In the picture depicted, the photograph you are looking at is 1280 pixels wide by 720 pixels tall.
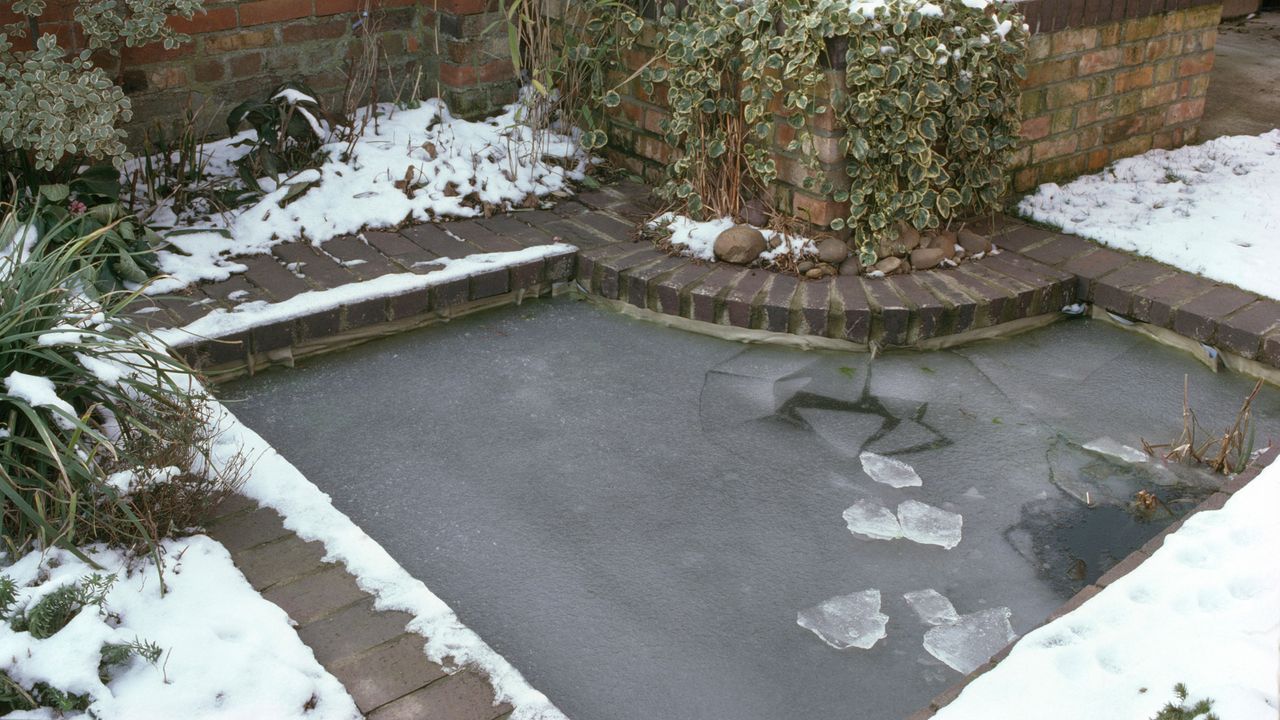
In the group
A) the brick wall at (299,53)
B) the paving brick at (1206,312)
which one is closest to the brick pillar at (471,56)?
the brick wall at (299,53)

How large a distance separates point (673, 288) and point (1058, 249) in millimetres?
1398

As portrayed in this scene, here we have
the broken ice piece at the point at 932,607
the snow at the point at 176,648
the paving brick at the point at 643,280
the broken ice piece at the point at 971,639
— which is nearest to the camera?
the snow at the point at 176,648

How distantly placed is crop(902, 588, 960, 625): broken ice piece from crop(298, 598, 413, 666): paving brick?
3.62 ft

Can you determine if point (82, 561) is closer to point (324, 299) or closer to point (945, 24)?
point (324, 299)

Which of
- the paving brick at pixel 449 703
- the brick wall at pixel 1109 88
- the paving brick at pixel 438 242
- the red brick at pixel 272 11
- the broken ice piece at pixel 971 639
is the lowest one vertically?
the broken ice piece at pixel 971 639

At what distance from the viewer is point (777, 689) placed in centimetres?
238

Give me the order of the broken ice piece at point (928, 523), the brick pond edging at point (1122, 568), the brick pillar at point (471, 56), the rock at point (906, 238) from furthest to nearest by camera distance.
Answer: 1. the brick pillar at point (471, 56)
2. the rock at point (906, 238)
3. the broken ice piece at point (928, 523)
4. the brick pond edging at point (1122, 568)

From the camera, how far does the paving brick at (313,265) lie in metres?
3.78

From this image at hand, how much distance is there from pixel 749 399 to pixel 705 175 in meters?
1.08

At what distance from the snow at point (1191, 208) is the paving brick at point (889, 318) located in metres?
0.96

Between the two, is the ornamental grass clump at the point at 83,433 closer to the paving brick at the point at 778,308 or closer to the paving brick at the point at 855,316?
the paving brick at the point at 778,308

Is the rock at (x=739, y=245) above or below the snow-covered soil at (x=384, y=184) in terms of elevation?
below

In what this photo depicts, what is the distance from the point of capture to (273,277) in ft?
12.4

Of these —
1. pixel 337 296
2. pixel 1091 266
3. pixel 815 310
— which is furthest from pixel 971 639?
pixel 337 296
